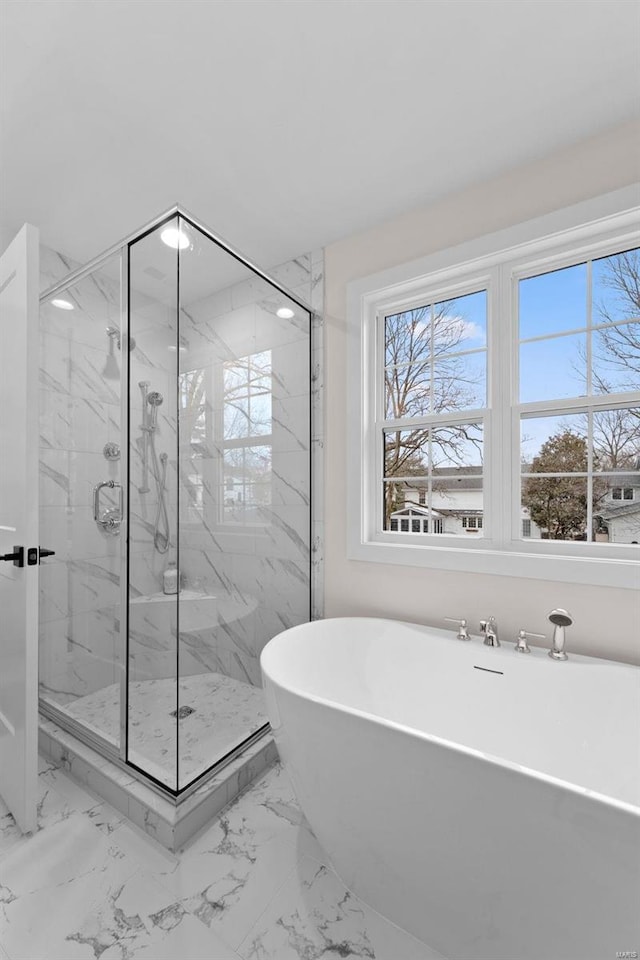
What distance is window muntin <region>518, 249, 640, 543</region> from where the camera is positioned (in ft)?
5.74

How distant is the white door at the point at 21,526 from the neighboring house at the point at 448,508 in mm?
1620

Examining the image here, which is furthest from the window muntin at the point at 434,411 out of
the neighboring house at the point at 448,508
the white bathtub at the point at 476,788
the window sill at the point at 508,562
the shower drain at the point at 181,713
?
the shower drain at the point at 181,713

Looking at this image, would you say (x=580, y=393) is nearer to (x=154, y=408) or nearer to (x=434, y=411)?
(x=434, y=411)

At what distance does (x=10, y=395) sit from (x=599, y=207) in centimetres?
237

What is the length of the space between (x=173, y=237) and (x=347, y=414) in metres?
1.12

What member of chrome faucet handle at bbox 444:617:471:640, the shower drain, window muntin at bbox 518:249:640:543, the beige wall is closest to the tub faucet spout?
the beige wall

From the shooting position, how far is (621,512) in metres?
1.74

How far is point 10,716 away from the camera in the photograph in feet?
5.22

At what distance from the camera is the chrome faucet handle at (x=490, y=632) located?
1.72m

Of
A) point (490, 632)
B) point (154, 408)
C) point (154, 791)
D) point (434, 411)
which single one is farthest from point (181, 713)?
point (434, 411)

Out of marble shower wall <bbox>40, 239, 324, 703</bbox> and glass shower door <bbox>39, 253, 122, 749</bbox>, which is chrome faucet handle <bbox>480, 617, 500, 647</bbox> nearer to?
marble shower wall <bbox>40, 239, 324, 703</bbox>

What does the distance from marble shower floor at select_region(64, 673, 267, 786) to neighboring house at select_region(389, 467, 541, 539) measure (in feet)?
3.60

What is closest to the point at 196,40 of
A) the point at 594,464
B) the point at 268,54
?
the point at 268,54

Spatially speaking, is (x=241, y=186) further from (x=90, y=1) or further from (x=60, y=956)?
(x=60, y=956)
